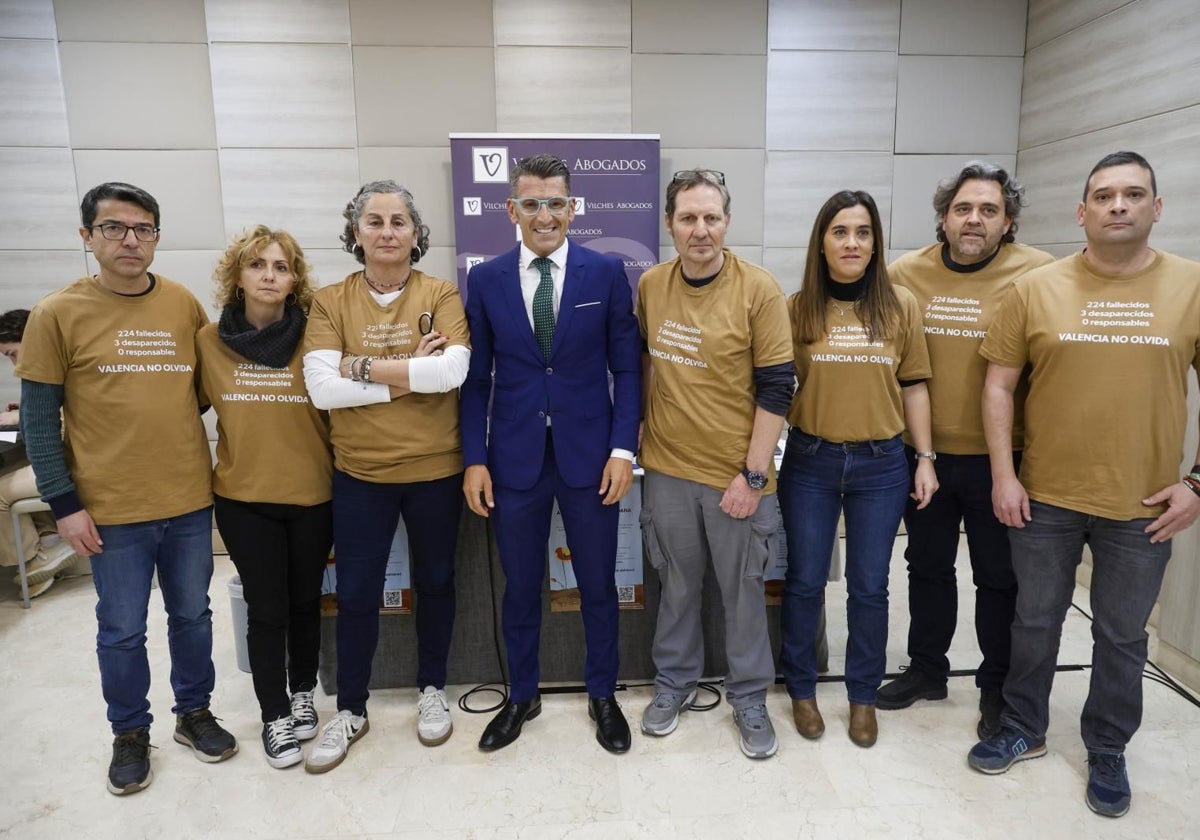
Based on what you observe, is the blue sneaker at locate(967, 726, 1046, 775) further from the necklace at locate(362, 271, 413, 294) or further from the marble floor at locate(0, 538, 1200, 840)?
the necklace at locate(362, 271, 413, 294)

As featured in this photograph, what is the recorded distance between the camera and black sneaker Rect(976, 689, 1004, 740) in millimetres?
2494

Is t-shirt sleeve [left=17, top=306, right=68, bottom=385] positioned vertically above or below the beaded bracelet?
above

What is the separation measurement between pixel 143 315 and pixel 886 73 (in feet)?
13.5

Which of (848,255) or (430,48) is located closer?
(848,255)

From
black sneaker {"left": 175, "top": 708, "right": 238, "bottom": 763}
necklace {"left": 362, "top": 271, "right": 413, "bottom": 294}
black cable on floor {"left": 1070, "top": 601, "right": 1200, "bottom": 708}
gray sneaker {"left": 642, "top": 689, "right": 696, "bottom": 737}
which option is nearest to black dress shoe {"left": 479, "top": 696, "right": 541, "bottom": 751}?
gray sneaker {"left": 642, "top": 689, "right": 696, "bottom": 737}

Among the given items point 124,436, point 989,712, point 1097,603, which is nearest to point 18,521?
point 124,436

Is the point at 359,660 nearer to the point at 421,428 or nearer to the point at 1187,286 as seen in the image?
the point at 421,428

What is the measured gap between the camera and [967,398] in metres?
2.38

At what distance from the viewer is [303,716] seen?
252 cm

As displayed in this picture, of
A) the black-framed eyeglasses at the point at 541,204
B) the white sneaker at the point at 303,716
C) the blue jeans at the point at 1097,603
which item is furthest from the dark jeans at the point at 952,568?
the white sneaker at the point at 303,716

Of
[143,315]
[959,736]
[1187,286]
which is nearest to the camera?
[1187,286]

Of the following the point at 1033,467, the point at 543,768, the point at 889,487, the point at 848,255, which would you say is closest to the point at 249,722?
the point at 543,768

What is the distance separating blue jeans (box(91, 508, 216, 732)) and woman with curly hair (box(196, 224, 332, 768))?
132mm

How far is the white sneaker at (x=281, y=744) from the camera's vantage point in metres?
2.40
